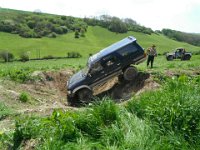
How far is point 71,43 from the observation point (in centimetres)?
9362

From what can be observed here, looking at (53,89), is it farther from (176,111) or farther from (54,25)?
(54,25)

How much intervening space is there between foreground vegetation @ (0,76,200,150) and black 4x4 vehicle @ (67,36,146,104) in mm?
9594

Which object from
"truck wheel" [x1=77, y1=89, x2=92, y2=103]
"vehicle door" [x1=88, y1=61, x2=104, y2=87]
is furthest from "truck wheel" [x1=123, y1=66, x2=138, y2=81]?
"truck wheel" [x1=77, y1=89, x2=92, y2=103]

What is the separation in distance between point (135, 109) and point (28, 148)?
7.46 ft

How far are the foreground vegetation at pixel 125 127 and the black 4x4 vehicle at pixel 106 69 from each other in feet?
31.5

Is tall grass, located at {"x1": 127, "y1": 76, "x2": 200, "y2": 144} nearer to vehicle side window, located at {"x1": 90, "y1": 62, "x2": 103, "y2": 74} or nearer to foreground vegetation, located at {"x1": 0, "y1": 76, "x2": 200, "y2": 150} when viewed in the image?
foreground vegetation, located at {"x1": 0, "y1": 76, "x2": 200, "y2": 150}

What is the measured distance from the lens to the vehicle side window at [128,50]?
19.0 meters

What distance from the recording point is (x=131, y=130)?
7.36m

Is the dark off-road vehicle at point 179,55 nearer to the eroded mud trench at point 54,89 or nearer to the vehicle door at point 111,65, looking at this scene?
the eroded mud trench at point 54,89

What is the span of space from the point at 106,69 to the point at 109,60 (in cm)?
46

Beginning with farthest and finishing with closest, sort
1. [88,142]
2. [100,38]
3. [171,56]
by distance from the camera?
[100,38], [171,56], [88,142]

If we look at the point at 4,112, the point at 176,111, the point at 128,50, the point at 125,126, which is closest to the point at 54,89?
the point at 128,50

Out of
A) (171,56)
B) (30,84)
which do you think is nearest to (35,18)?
(171,56)

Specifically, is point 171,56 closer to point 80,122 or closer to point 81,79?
point 81,79
